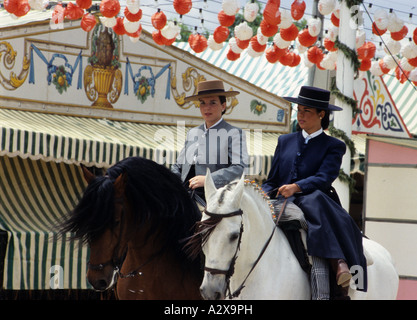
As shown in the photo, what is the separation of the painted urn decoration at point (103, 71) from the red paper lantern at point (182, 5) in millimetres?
1280

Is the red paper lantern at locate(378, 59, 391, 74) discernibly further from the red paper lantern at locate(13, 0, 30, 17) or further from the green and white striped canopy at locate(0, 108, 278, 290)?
the red paper lantern at locate(13, 0, 30, 17)

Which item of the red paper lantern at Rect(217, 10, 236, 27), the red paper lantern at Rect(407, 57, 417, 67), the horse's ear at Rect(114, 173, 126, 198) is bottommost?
the horse's ear at Rect(114, 173, 126, 198)

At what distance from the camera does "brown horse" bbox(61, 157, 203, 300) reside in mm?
4641

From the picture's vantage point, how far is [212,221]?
13.7 feet

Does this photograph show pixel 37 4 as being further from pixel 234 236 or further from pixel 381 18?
pixel 234 236

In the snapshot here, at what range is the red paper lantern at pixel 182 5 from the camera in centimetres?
974

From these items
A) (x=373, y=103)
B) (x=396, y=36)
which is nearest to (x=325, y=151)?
(x=396, y=36)

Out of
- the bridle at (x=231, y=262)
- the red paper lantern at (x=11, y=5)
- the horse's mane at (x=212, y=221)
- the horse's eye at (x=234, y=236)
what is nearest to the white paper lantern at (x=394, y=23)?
the red paper lantern at (x=11, y=5)

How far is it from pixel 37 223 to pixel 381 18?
591 cm

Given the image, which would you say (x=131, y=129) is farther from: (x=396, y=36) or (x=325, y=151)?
(x=325, y=151)

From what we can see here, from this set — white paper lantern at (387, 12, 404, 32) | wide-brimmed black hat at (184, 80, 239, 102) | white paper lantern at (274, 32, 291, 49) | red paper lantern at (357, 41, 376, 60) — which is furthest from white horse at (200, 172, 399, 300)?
red paper lantern at (357, 41, 376, 60)

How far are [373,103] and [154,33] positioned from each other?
6.47 m

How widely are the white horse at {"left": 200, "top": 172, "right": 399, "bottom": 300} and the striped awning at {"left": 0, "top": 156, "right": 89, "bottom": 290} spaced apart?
4.56 metres

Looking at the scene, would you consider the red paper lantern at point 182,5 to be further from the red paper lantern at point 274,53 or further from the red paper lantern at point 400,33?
the red paper lantern at point 400,33
